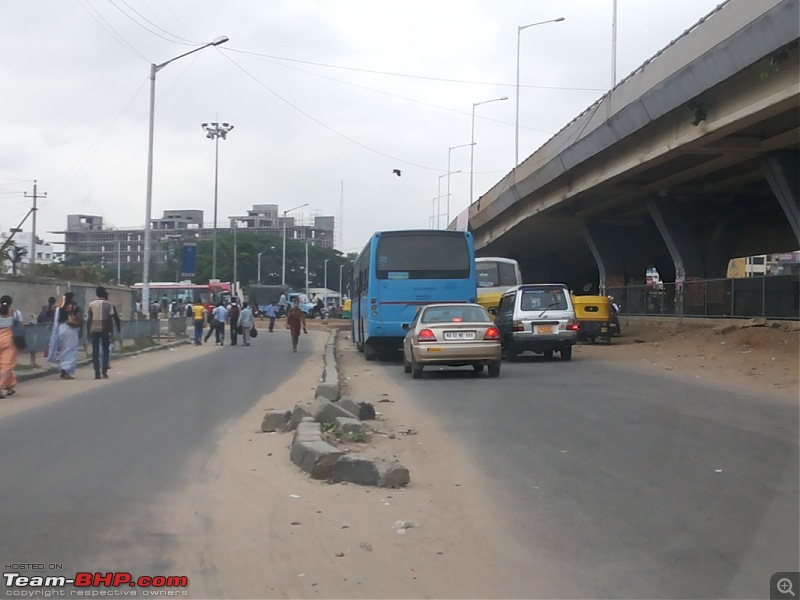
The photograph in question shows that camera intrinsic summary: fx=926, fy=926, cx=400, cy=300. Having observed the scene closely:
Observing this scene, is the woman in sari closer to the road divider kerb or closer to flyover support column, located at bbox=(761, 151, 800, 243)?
the road divider kerb

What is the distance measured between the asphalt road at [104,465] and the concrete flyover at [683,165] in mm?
13094

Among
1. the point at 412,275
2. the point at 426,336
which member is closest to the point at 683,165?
the point at 412,275

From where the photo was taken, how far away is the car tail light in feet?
61.2

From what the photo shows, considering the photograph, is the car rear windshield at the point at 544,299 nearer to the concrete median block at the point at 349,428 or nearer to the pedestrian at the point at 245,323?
the concrete median block at the point at 349,428

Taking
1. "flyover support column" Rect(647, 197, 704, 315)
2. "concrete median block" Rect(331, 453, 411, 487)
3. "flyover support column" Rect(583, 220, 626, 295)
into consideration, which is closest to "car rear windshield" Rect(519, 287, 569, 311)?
"concrete median block" Rect(331, 453, 411, 487)

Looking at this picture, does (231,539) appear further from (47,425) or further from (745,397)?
(745,397)

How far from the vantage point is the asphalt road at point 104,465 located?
6.11 m

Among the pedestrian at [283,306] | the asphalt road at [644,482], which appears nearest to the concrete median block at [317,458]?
the asphalt road at [644,482]

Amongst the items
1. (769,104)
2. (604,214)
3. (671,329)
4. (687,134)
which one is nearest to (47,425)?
(769,104)

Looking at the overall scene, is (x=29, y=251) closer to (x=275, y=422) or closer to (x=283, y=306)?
(x=283, y=306)

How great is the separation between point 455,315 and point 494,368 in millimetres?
1352

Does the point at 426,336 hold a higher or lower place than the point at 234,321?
higher

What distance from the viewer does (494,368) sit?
749 inches

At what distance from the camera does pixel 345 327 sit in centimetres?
5666
